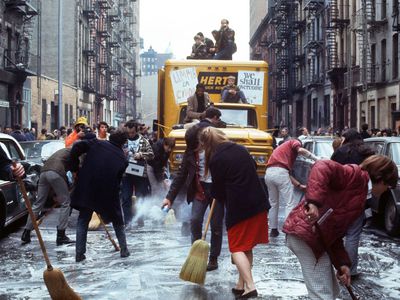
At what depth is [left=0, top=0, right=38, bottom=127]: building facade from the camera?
34.3 meters

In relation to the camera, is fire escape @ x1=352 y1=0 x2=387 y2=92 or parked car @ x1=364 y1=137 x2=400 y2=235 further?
fire escape @ x1=352 y1=0 x2=387 y2=92

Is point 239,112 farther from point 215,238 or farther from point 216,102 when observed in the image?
point 215,238

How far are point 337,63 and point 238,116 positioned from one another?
101 feet

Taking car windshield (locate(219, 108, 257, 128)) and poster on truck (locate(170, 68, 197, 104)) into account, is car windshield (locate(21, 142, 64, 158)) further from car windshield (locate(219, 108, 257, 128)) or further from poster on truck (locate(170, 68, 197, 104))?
car windshield (locate(219, 108, 257, 128))

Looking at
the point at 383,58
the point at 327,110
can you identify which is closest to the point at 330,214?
the point at 383,58

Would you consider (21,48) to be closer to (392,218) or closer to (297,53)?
(297,53)

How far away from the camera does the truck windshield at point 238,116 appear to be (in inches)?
609

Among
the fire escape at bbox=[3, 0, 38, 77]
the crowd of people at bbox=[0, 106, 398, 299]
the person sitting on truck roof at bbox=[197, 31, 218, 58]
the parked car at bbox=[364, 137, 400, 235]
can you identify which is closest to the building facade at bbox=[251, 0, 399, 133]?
the fire escape at bbox=[3, 0, 38, 77]

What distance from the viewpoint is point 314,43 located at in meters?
49.9

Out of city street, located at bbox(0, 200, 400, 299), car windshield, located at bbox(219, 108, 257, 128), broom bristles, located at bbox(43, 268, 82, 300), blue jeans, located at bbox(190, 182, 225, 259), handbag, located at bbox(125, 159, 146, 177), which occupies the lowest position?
city street, located at bbox(0, 200, 400, 299)

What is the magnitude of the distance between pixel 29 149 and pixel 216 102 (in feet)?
13.7

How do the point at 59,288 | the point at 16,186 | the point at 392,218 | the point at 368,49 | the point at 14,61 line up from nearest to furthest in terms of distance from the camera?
the point at 59,288 < the point at 16,186 < the point at 392,218 < the point at 14,61 < the point at 368,49

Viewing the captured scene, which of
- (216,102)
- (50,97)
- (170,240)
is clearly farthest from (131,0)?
(170,240)

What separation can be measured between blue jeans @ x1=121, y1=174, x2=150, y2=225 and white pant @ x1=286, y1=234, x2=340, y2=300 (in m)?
7.27
